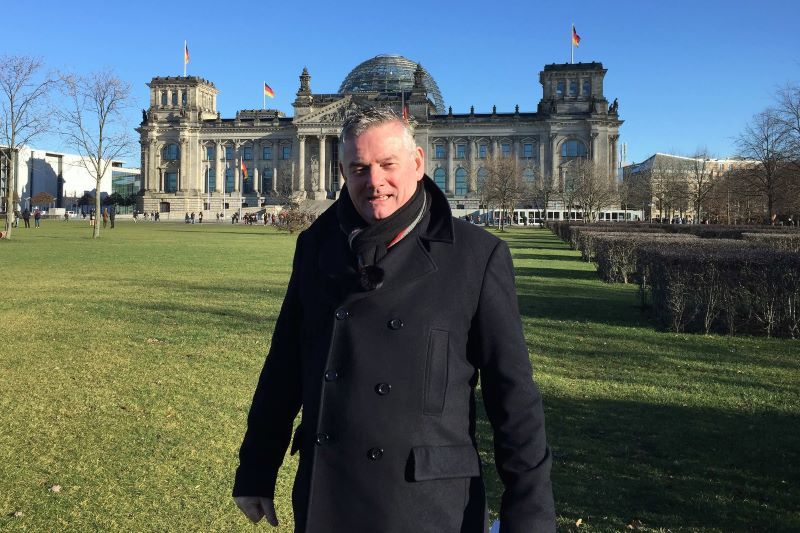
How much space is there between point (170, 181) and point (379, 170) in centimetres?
12230

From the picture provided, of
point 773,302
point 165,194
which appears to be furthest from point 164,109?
point 773,302

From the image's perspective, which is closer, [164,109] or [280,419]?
[280,419]

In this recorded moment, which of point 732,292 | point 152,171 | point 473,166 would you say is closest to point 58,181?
point 152,171

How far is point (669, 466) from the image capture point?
226 inches

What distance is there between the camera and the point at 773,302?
37.7ft

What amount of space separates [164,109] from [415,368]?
123779 millimetres

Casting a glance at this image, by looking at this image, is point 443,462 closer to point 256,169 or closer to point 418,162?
point 418,162

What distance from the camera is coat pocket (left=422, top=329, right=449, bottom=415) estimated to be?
7.98ft

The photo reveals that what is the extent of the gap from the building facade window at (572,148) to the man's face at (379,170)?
105640 millimetres

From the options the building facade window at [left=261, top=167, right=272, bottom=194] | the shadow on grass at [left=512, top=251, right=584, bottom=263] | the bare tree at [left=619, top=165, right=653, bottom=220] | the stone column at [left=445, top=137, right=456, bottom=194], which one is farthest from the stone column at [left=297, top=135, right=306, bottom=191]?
the shadow on grass at [left=512, top=251, right=584, bottom=263]

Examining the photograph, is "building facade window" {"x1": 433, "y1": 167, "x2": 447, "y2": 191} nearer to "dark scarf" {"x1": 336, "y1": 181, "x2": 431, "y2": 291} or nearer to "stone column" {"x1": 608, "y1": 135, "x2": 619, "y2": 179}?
"stone column" {"x1": 608, "y1": 135, "x2": 619, "y2": 179}

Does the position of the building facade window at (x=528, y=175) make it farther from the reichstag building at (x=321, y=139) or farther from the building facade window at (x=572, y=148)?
the building facade window at (x=572, y=148)

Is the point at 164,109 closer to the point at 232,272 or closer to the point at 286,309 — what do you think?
the point at 232,272

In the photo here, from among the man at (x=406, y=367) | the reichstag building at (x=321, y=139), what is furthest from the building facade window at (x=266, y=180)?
the man at (x=406, y=367)
